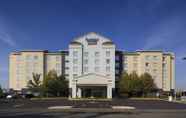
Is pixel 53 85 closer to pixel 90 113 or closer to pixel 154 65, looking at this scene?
pixel 154 65

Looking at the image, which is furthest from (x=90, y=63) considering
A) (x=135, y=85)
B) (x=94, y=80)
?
(x=135, y=85)

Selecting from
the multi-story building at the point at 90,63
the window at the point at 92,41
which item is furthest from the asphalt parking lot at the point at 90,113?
the window at the point at 92,41

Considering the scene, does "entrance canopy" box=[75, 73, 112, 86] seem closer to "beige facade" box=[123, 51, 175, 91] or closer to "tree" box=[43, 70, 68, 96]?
"tree" box=[43, 70, 68, 96]

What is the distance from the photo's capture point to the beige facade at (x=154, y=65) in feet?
314

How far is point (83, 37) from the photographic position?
86.8m

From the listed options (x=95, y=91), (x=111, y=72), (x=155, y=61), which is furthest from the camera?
(x=155, y=61)

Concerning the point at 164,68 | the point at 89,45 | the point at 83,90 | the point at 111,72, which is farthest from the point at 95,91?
the point at 164,68

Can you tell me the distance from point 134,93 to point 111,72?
8.46 m

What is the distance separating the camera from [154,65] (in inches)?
3775

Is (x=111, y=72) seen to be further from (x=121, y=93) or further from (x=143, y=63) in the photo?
(x=143, y=63)

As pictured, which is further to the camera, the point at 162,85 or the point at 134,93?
the point at 162,85

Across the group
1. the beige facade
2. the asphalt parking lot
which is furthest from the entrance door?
the asphalt parking lot

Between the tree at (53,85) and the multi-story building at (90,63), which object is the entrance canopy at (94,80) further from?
the tree at (53,85)

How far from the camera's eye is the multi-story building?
A: 85.8 m
